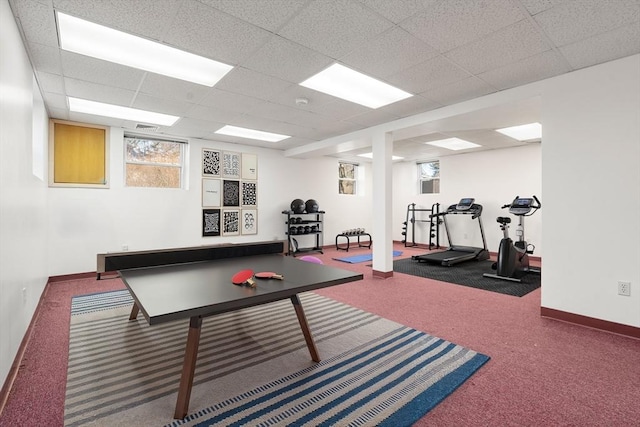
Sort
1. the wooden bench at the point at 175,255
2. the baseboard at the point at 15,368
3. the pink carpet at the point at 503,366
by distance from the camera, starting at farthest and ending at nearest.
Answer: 1. the wooden bench at the point at 175,255
2. the baseboard at the point at 15,368
3. the pink carpet at the point at 503,366

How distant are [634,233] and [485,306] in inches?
62.0

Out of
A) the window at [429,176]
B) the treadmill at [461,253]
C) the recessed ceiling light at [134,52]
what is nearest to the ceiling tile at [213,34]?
the recessed ceiling light at [134,52]

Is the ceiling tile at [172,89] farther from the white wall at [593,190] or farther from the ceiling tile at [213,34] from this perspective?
the white wall at [593,190]

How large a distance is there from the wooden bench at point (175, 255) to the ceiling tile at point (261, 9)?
192 cm

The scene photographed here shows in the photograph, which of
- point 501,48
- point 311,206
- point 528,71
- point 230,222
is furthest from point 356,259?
point 501,48

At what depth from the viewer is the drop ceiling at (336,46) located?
2.17 m

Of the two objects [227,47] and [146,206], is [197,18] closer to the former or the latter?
[227,47]

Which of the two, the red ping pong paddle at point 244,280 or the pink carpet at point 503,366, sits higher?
the red ping pong paddle at point 244,280

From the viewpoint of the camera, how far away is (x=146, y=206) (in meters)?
5.70

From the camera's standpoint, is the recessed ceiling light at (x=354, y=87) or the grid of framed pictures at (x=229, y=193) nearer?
→ the recessed ceiling light at (x=354, y=87)

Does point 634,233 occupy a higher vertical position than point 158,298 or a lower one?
higher

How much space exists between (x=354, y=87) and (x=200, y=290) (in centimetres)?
298

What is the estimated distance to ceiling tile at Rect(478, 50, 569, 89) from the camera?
9.46 ft

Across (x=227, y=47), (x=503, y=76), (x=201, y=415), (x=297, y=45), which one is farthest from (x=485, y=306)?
(x=227, y=47)
